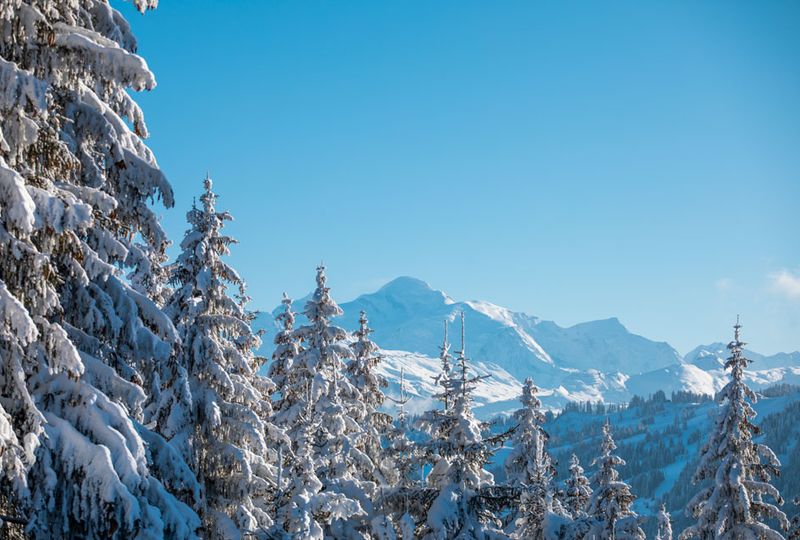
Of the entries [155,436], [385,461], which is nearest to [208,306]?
[155,436]

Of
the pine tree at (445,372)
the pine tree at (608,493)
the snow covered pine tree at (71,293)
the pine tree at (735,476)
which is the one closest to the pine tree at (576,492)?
the pine tree at (608,493)

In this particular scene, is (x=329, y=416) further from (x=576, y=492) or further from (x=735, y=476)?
(x=576, y=492)

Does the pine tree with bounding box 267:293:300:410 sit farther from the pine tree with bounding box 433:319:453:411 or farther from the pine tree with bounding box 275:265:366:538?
the pine tree with bounding box 433:319:453:411

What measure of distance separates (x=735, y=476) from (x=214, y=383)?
19.2m

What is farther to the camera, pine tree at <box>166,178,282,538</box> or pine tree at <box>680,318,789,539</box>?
pine tree at <box>680,318,789,539</box>

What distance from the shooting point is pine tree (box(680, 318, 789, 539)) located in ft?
84.1

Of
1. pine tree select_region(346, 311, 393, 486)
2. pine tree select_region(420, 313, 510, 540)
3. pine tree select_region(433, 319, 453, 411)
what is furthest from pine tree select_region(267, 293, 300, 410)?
pine tree select_region(420, 313, 510, 540)

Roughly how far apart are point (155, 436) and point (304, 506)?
7312 mm

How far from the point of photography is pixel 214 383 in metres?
19.1

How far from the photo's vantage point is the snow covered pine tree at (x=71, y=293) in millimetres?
7469

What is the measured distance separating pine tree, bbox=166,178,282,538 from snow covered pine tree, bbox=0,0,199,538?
945 centimetres

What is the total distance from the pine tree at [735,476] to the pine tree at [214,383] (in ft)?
55.0

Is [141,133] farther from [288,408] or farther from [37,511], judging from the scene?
[288,408]

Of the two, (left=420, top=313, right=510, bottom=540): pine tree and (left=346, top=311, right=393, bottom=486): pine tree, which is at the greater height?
(left=346, top=311, right=393, bottom=486): pine tree
